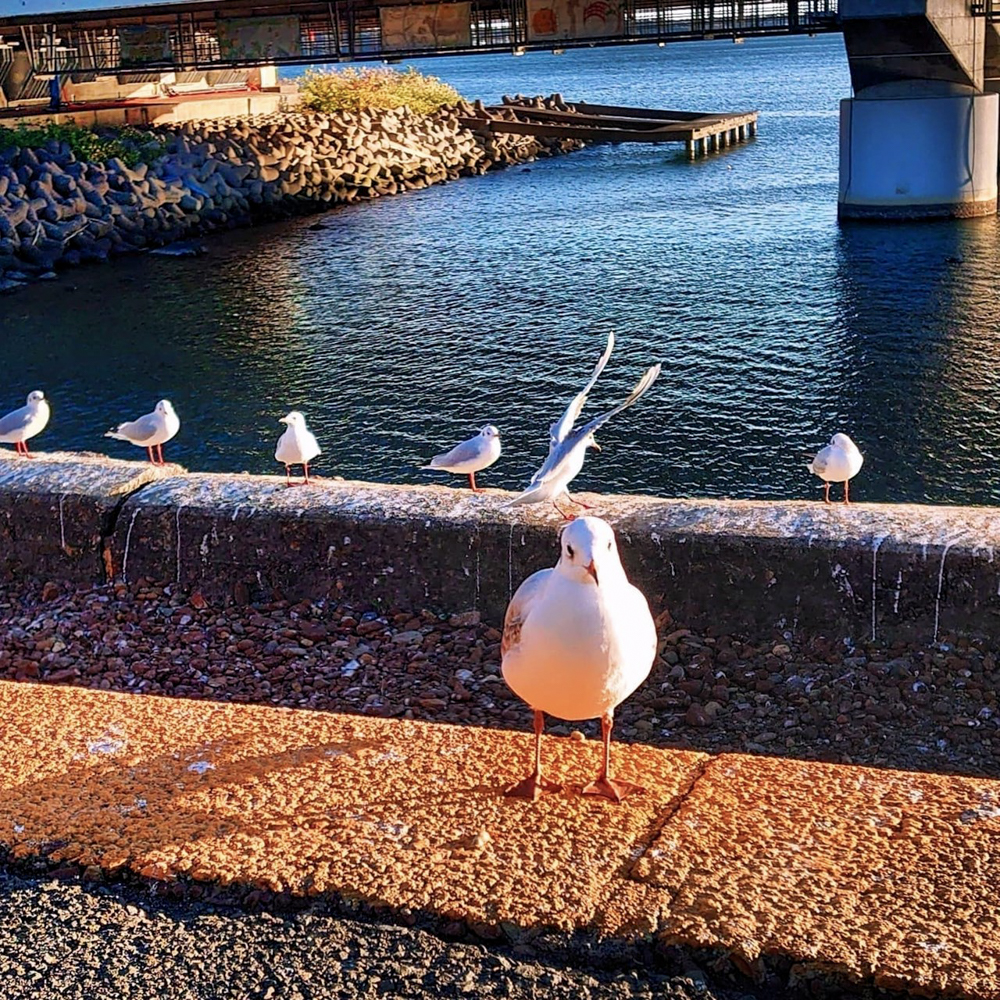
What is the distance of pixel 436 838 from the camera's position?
4.50 meters

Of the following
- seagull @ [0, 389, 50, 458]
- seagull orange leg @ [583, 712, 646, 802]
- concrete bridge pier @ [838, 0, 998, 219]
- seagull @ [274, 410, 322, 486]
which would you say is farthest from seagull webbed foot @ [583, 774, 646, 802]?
concrete bridge pier @ [838, 0, 998, 219]

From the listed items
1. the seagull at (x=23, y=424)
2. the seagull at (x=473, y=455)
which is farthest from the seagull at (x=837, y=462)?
the seagull at (x=23, y=424)

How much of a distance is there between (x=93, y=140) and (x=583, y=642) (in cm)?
3224

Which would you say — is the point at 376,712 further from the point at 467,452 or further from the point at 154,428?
the point at 154,428

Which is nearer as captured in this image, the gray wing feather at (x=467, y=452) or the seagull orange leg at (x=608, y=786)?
the seagull orange leg at (x=608, y=786)

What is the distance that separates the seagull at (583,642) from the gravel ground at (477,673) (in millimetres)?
1293

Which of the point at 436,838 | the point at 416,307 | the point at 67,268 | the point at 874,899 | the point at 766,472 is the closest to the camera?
the point at 874,899

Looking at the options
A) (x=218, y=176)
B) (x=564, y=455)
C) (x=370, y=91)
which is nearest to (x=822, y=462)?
(x=564, y=455)

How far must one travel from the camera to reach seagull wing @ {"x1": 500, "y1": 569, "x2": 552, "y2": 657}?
5.02 m

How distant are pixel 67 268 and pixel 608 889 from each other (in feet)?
88.1

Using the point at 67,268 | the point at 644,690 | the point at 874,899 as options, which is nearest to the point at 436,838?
the point at 874,899

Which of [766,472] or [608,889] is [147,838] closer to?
[608,889]

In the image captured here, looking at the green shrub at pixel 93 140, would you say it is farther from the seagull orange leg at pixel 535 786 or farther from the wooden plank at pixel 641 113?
the seagull orange leg at pixel 535 786

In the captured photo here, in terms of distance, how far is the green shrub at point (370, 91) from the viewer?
41844 mm
